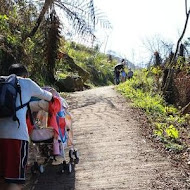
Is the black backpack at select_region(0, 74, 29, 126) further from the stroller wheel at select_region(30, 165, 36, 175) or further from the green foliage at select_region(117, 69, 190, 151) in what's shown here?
the green foliage at select_region(117, 69, 190, 151)

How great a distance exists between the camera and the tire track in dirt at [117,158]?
17.2 feet

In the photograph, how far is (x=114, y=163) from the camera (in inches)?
239

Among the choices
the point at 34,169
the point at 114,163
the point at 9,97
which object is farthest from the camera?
the point at 114,163

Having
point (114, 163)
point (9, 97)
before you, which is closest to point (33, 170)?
point (114, 163)

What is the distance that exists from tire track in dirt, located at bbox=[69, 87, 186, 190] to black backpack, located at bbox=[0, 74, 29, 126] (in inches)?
71.9

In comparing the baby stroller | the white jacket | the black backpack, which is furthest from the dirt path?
the black backpack

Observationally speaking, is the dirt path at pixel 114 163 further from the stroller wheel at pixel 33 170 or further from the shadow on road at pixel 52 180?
the stroller wheel at pixel 33 170

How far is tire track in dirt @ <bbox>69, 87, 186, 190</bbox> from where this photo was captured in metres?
5.25

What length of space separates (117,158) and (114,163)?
0.27 meters

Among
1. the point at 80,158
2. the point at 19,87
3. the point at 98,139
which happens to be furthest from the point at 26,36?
the point at 19,87

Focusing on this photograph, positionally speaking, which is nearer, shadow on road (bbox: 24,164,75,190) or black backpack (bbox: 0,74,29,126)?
black backpack (bbox: 0,74,29,126)

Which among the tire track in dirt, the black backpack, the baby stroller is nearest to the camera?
the black backpack

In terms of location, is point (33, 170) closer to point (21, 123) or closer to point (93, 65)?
point (21, 123)

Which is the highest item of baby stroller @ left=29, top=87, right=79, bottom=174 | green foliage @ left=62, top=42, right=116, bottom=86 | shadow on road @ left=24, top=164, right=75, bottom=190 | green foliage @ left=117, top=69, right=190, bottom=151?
baby stroller @ left=29, top=87, right=79, bottom=174
